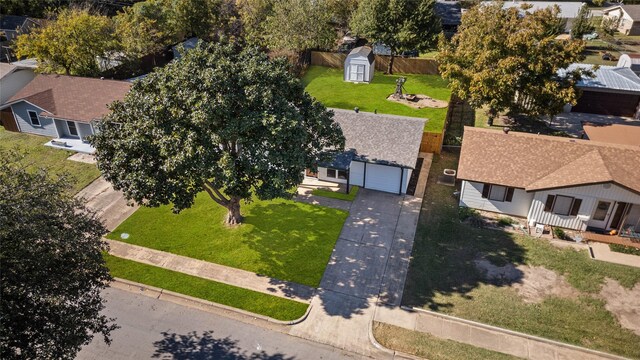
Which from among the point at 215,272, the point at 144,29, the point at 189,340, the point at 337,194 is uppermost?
the point at 144,29

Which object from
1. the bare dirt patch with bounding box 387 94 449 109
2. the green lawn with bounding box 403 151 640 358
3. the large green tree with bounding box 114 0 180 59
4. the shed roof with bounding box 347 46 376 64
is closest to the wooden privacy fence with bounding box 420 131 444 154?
the green lawn with bounding box 403 151 640 358

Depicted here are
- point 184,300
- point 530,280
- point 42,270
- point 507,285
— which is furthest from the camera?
point 530,280

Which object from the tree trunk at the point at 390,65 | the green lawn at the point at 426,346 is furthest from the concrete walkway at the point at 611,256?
the tree trunk at the point at 390,65

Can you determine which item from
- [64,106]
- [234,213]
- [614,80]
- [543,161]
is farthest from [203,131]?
[614,80]

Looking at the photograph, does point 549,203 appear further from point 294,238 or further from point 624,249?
point 294,238

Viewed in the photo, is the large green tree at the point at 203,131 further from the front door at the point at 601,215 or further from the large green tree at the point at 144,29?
the large green tree at the point at 144,29

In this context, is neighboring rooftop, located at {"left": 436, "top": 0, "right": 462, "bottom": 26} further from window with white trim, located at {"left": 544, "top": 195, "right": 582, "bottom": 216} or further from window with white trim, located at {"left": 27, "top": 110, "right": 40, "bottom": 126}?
window with white trim, located at {"left": 27, "top": 110, "right": 40, "bottom": 126}
